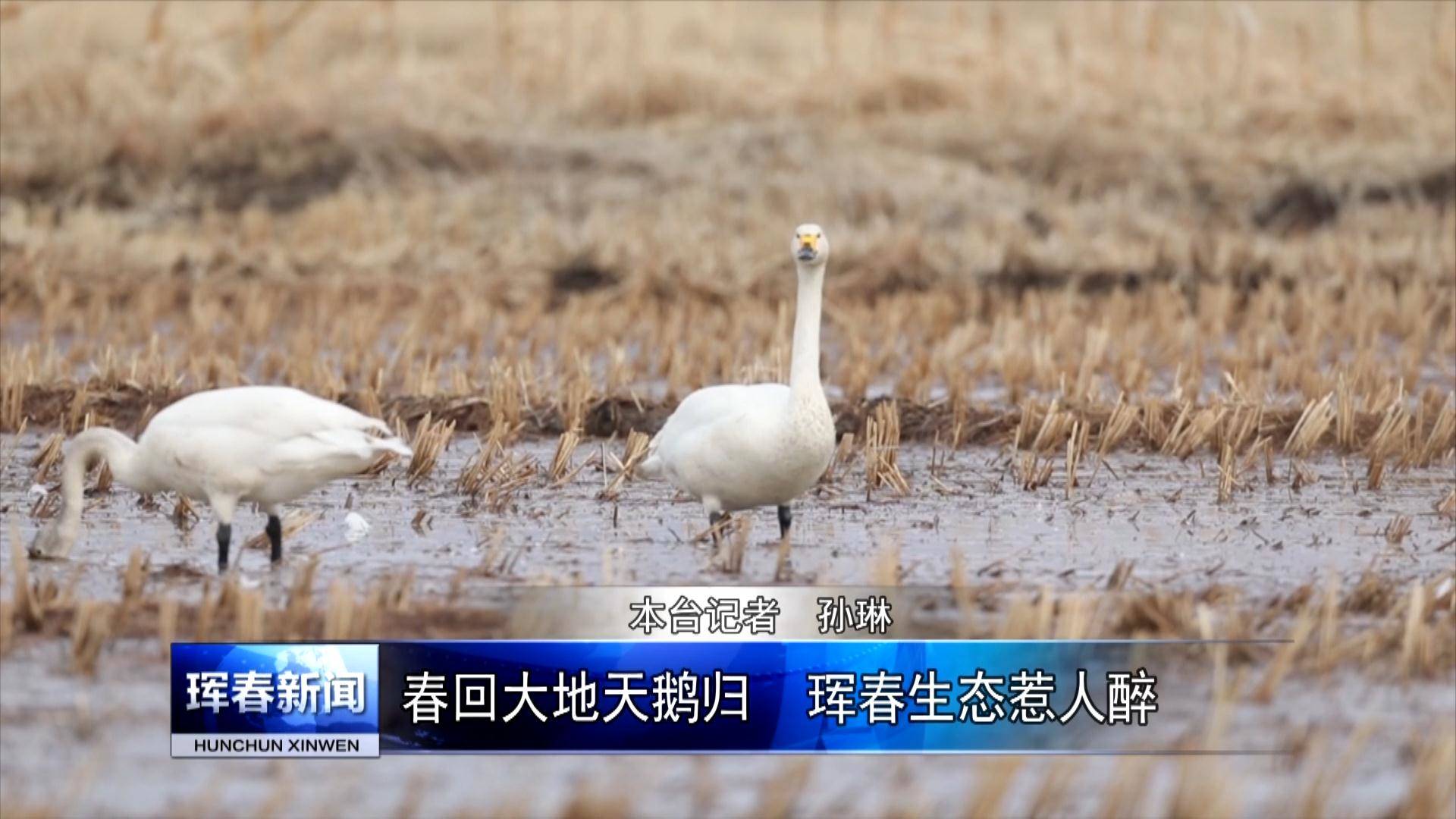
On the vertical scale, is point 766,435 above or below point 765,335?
above

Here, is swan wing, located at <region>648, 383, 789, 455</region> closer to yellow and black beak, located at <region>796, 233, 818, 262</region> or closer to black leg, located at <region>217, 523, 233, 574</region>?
yellow and black beak, located at <region>796, 233, 818, 262</region>

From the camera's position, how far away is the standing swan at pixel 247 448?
601 centimetres

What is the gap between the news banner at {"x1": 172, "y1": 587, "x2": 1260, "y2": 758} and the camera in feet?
14.4

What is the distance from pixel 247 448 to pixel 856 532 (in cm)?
222

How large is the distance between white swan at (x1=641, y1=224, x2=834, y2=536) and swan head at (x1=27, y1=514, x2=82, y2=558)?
70.7 inches

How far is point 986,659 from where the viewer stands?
4461 mm

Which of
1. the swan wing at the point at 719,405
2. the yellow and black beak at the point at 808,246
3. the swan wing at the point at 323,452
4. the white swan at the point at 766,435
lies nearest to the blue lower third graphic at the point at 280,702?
the swan wing at the point at 323,452

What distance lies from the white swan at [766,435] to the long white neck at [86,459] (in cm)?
160

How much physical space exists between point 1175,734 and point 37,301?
33.8 ft

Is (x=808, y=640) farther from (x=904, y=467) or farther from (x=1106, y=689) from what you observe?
(x=904, y=467)

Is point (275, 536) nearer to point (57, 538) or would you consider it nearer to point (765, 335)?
point (57, 538)

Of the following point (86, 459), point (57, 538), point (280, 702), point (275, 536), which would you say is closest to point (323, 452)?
point (275, 536)

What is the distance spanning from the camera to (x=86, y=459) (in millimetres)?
6418

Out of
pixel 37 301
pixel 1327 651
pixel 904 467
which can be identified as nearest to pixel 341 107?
pixel 37 301
